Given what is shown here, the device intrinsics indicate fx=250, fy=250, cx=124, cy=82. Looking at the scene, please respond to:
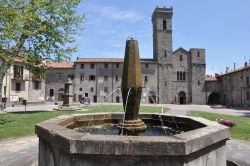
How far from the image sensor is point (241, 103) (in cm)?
A: 4784

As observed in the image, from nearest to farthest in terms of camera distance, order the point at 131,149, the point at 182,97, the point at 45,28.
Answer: the point at 131,149
the point at 45,28
the point at 182,97

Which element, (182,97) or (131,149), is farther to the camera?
(182,97)

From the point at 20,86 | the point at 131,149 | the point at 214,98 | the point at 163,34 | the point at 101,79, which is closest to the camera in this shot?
the point at 131,149

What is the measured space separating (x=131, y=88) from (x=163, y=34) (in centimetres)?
5517

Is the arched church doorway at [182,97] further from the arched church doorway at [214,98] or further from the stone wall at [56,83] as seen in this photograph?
the stone wall at [56,83]

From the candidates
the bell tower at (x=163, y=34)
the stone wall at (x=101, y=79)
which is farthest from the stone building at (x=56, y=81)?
the bell tower at (x=163, y=34)

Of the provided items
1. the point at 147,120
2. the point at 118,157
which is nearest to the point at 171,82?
the point at 147,120

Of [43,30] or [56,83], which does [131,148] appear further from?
[56,83]

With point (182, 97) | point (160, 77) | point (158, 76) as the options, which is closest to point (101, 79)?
point (158, 76)

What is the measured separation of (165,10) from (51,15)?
141ft

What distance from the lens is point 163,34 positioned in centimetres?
5925

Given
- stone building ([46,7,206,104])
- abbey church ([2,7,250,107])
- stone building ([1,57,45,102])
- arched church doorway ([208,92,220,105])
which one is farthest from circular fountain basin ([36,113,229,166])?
arched church doorway ([208,92,220,105])

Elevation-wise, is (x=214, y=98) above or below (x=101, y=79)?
below

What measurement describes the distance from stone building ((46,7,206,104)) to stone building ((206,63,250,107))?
9.41ft
